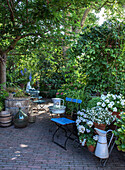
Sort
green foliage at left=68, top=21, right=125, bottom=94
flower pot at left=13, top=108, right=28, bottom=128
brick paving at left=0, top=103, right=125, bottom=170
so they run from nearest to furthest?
brick paving at left=0, top=103, right=125, bottom=170, green foliage at left=68, top=21, right=125, bottom=94, flower pot at left=13, top=108, right=28, bottom=128

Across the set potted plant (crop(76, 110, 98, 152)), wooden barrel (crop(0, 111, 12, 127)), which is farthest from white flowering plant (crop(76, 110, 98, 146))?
wooden barrel (crop(0, 111, 12, 127))

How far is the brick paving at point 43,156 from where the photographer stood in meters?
2.78

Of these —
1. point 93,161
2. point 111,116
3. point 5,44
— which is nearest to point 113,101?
point 111,116

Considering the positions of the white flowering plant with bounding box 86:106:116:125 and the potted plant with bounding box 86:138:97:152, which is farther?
the white flowering plant with bounding box 86:106:116:125

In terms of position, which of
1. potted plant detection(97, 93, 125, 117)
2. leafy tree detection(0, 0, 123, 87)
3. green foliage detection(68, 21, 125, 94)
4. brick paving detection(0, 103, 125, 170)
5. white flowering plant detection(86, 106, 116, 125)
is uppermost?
leafy tree detection(0, 0, 123, 87)

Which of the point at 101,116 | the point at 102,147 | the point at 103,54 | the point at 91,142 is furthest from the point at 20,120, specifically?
the point at 103,54

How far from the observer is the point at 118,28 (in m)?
4.65

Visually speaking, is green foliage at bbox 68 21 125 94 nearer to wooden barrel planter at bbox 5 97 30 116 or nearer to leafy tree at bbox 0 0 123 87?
leafy tree at bbox 0 0 123 87

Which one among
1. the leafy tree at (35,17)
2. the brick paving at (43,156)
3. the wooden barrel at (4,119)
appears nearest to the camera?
the brick paving at (43,156)

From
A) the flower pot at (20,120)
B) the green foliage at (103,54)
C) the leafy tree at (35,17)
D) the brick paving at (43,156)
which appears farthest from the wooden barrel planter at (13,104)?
the green foliage at (103,54)

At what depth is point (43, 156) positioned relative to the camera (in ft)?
10.3

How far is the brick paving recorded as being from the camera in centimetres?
278

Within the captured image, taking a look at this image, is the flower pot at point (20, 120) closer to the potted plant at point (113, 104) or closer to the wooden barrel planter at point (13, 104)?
the wooden barrel planter at point (13, 104)

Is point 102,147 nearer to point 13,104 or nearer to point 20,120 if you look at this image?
point 20,120
